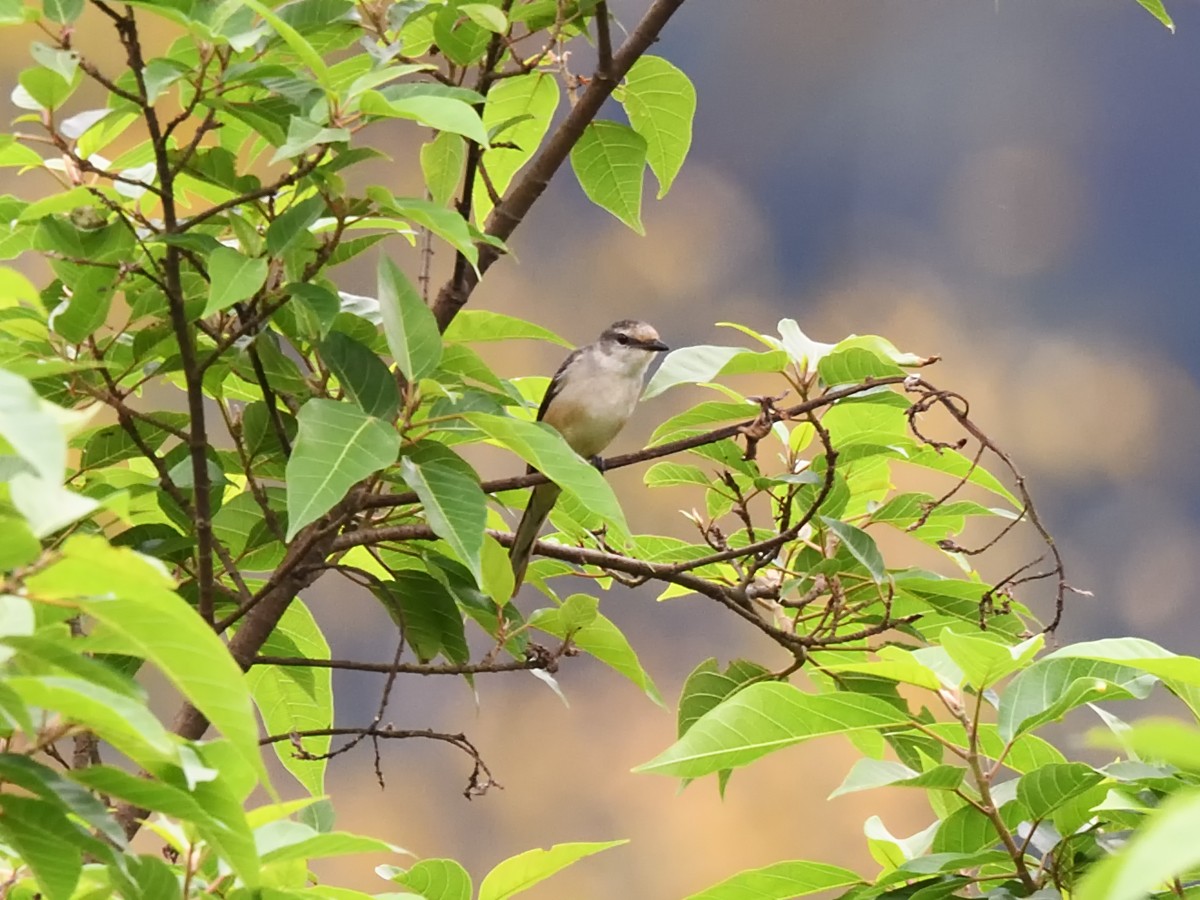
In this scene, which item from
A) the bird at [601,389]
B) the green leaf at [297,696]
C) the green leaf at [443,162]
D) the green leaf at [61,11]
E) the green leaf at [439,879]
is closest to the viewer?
the green leaf at [61,11]

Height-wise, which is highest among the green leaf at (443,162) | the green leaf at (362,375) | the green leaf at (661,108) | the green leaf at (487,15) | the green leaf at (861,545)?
the green leaf at (661,108)

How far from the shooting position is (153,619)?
0.50 m

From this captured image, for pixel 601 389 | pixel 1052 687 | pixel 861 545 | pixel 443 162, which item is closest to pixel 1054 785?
pixel 1052 687

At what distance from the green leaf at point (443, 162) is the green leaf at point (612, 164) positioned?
0.47 ft

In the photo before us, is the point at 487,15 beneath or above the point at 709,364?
above

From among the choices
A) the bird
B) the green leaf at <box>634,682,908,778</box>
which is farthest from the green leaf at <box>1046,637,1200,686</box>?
the bird

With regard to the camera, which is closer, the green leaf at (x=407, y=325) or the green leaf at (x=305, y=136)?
the green leaf at (x=305, y=136)

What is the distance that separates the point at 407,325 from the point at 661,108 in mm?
412

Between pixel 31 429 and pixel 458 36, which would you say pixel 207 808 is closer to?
pixel 31 429

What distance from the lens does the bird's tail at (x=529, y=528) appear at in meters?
1.21

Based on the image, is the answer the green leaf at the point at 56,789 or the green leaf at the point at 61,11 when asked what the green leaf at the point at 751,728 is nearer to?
the green leaf at the point at 56,789

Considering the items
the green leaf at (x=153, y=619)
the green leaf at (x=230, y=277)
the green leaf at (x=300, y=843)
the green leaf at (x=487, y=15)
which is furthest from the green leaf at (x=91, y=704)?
the green leaf at (x=487, y=15)

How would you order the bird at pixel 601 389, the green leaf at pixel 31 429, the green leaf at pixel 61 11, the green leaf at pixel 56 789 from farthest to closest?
the bird at pixel 601 389 < the green leaf at pixel 61 11 < the green leaf at pixel 56 789 < the green leaf at pixel 31 429

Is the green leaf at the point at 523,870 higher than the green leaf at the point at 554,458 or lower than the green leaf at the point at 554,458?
lower
